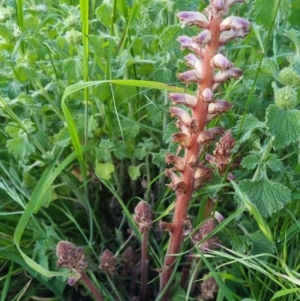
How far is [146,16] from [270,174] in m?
0.48

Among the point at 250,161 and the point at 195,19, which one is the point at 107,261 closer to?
the point at 250,161

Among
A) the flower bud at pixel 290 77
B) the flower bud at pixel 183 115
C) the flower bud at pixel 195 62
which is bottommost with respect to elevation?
the flower bud at pixel 183 115

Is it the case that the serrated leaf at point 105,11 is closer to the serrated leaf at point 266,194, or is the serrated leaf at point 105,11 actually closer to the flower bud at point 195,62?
the flower bud at point 195,62

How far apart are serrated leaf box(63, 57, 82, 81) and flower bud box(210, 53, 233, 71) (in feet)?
1.43

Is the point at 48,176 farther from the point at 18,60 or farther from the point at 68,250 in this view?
the point at 18,60

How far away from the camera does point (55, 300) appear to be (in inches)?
54.4

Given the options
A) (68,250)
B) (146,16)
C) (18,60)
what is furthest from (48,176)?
(146,16)

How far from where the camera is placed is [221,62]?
2.96ft

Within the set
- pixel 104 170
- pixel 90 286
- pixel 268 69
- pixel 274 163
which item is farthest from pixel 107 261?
pixel 268 69

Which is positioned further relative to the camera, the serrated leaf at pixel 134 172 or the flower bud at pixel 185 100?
the serrated leaf at pixel 134 172

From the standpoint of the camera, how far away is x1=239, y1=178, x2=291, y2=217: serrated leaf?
3.43 ft

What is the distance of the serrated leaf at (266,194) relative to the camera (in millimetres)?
1047

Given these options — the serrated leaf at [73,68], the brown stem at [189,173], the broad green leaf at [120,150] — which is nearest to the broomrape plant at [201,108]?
the brown stem at [189,173]

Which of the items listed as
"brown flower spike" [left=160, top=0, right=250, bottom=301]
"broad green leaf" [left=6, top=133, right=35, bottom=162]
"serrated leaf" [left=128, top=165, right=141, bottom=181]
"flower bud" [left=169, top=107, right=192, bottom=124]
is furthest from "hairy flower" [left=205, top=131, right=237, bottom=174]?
"broad green leaf" [left=6, top=133, right=35, bottom=162]
